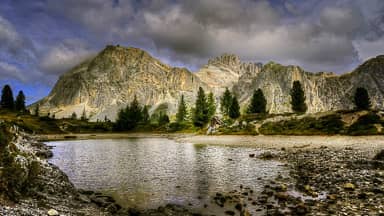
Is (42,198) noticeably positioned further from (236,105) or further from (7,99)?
(7,99)

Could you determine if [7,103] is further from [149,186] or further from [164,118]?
[149,186]

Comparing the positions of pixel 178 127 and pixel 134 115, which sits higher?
pixel 134 115

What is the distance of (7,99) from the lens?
165 metres

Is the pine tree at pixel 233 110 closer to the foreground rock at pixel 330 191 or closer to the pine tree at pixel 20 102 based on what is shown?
the foreground rock at pixel 330 191

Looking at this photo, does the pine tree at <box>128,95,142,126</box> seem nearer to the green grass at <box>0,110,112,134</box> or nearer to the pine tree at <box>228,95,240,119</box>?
the green grass at <box>0,110,112,134</box>

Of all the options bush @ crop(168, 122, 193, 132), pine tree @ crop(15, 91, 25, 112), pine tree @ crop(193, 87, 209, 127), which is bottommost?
bush @ crop(168, 122, 193, 132)

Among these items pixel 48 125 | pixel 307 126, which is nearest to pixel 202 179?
→ pixel 307 126

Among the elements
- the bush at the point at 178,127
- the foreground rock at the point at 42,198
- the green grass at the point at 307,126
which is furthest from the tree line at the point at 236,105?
the foreground rock at the point at 42,198

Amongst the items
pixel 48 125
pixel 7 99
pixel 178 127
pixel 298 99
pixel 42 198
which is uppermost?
pixel 7 99

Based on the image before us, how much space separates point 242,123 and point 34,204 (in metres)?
86.5

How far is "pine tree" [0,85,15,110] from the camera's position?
164000mm

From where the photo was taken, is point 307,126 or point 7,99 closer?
point 307,126

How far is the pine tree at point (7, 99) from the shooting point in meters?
164

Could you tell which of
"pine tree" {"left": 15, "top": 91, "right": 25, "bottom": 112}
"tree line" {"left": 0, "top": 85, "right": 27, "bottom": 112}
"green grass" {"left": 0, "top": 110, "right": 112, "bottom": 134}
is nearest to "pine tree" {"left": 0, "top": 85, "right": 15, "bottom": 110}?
"tree line" {"left": 0, "top": 85, "right": 27, "bottom": 112}
